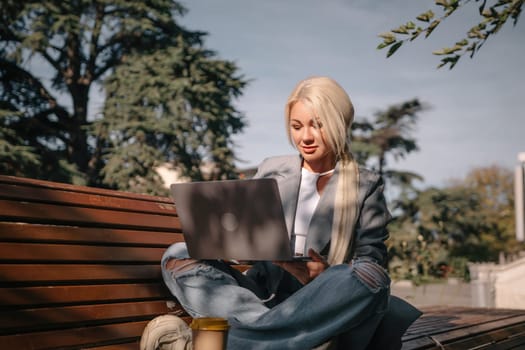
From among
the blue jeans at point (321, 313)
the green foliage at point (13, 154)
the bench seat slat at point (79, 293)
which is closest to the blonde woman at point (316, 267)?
the blue jeans at point (321, 313)

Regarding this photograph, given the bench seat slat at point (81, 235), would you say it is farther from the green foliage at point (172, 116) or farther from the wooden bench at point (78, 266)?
the green foliage at point (172, 116)

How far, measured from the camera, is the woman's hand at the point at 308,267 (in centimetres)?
235

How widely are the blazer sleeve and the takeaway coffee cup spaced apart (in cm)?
78

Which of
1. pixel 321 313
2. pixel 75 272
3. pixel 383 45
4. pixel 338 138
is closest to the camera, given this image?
pixel 321 313

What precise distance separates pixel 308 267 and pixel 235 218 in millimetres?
388

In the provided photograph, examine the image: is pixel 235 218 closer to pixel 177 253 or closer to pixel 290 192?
pixel 177 253

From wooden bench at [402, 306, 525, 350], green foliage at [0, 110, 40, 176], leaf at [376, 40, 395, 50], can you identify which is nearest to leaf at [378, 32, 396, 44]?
leaf at [376, 40, 395, 50]

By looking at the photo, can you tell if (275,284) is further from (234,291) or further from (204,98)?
(204,98)

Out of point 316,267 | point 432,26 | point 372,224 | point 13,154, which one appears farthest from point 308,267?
point 13,154

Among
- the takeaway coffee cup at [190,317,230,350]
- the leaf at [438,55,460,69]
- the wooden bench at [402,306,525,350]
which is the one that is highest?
the leaf at [438,55,460,69]

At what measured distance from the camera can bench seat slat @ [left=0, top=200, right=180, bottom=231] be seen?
2299 mm

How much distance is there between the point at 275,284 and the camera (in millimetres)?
2613

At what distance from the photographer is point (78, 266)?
8.04ft

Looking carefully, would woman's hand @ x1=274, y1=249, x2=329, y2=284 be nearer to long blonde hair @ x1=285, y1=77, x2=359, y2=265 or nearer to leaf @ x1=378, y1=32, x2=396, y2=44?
long blonde hair @ x1=285, y1=77, x2=359, y2=265
